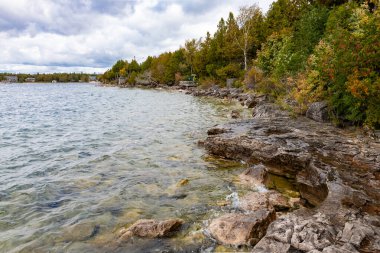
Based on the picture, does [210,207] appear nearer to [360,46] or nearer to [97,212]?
[97,212]

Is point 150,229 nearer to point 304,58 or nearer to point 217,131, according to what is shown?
point 217,131

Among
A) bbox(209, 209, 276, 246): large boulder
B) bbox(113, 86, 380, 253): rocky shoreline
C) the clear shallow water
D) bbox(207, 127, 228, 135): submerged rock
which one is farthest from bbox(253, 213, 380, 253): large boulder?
bbox(207, 127, 228, 135): submerged rock

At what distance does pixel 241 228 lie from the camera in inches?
273

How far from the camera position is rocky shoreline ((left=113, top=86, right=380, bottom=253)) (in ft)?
19.1

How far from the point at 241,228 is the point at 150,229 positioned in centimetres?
236

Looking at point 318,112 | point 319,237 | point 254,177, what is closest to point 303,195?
point 254,177

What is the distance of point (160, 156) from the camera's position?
14.7 metres

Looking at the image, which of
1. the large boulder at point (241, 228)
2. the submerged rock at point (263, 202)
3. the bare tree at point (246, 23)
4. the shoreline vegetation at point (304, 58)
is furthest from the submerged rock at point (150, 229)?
the bare tree at point (246, 23)

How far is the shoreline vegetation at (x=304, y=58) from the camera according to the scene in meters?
14.1

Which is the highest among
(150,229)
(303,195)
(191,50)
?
(191,50)

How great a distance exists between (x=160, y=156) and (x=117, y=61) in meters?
153

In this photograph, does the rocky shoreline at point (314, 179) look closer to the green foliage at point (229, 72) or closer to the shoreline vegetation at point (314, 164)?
the shoreline vegetation at point (314, 164)

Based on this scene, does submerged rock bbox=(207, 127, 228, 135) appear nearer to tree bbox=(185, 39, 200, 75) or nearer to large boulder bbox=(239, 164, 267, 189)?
large boulder bbox=(239, 164, 267, 189)

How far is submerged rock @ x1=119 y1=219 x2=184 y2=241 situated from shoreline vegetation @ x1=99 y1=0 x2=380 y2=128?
37.8 ft
